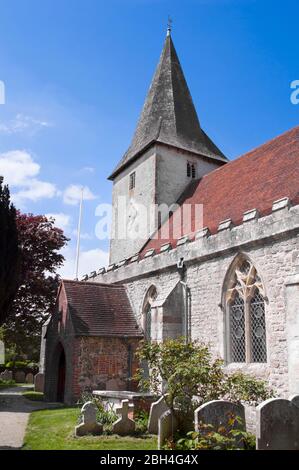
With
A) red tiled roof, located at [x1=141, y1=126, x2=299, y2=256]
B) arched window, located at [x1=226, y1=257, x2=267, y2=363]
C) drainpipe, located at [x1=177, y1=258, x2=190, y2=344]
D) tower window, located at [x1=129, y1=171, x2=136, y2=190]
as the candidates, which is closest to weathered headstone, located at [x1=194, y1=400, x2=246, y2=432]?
arched window, located at [x1=226, y1=257, x2=267, y2=363]

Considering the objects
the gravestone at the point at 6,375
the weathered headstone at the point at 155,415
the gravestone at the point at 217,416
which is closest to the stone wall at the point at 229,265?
the gravestone at the point at 217,416

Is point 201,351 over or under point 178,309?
under

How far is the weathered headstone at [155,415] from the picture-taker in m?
9.81

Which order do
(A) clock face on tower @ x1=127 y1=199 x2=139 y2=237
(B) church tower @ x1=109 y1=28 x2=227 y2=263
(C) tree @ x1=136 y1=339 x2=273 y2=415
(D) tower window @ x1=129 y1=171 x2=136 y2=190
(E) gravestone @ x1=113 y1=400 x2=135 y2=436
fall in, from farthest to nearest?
(D) tower window @ x1=129 y1=171 x2=136 y2=190 < (A) clock face on tower @ x1=127 y1=199 x2=139 y2=237 < (B) church tower @ x1=109 y1=28 x2=227 y2=263 < (E) gravestone @ x1=113 y1=400 x2=135 y2=436 < (C) tree @ x1=136 y1=339 x2=273 y2=415

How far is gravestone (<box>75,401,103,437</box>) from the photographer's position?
9492 millimetres

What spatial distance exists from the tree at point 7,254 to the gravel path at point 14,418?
313 centimetres

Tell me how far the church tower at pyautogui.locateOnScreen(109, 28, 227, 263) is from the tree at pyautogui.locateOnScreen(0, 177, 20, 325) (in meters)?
6.71

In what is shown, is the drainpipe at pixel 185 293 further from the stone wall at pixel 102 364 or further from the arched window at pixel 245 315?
the stone wall at pixel 102 364

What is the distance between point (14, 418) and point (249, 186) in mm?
10463

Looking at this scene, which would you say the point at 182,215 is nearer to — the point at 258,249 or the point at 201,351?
the point at 258,249

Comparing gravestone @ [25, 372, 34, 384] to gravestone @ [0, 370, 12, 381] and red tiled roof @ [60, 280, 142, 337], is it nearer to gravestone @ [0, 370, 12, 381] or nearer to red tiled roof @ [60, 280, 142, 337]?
gravestone @ [0, 370, 12, 381]

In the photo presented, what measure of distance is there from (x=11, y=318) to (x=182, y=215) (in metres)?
10.2
